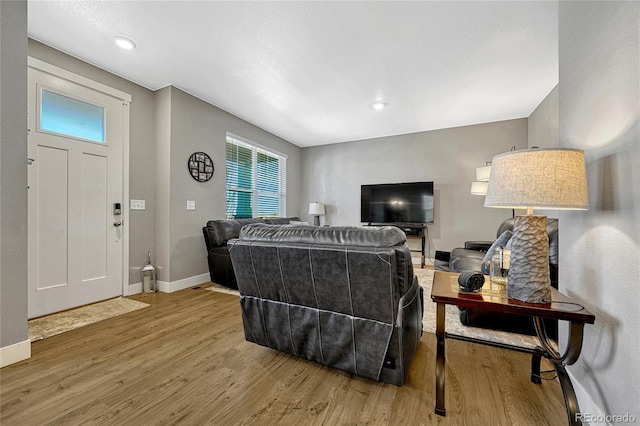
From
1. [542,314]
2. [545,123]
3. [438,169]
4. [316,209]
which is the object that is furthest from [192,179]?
[545,123]

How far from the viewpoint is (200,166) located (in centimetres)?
373

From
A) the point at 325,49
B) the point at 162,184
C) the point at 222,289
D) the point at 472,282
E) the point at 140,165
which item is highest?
the point at 325,49

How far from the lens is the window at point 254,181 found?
4.43 m

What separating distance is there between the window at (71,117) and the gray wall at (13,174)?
3.19ft

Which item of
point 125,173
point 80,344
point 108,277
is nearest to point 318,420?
point 80,344

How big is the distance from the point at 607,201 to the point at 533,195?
0.38 m

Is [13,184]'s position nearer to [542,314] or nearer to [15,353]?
[15,353]

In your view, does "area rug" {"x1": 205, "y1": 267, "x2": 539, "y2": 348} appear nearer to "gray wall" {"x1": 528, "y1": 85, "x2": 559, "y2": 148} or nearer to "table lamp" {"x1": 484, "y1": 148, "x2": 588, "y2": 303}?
"table lamp" {"x1": 484, "y1": 148, "x2": 588, "y2": 303}

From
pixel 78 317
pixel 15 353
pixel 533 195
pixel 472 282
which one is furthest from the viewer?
pixel 78 317

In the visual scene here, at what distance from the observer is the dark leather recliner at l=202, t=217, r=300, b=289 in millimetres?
3432

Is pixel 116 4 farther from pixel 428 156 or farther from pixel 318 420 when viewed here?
pixel 428 156

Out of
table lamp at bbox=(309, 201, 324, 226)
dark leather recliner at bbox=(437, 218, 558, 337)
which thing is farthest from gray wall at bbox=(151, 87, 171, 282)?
dark leather recliner at bbox=(437, 218, 558, 337)

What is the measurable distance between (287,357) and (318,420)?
61 centimetres

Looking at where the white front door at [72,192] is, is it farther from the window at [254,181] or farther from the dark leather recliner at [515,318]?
the dark leather recliner at [515,318]
